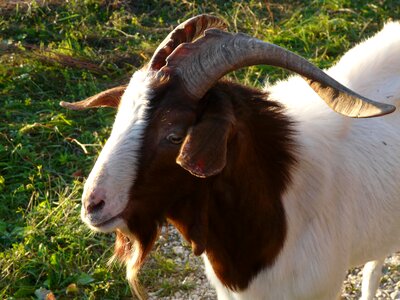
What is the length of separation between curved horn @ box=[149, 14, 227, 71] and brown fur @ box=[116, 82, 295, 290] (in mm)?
258

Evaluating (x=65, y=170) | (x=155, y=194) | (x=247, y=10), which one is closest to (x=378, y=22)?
Answer: (x=247, y=10)

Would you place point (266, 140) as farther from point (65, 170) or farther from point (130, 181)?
point (65, 170)

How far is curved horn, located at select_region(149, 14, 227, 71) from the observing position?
290 centimetres

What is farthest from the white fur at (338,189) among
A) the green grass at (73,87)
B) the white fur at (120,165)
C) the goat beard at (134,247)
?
the green grass at (73,87)

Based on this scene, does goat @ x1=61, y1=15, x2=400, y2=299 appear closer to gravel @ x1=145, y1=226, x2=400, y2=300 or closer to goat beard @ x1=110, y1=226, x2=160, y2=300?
goat beard @ x1=110, y1=226, x2=160, y2=300

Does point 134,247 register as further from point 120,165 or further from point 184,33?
point 184,33

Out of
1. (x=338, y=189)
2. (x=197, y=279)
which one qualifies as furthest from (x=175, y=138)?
(x=197, y=279)

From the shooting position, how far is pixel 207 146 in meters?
2.59

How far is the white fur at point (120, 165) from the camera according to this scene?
104 inches

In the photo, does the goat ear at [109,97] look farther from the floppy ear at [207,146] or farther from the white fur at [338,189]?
the white fur at [338,189]

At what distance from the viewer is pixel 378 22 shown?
277 inches

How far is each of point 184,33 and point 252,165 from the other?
25.3 inches

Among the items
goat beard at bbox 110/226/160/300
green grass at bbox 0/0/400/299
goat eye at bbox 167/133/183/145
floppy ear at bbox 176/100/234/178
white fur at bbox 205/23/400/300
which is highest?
floppy ear at bbox 176/100/234/178

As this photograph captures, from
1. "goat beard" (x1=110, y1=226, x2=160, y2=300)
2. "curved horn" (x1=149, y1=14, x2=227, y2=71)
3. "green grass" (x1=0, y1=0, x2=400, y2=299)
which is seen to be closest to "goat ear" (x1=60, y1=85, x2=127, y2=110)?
"curved horn" (x1=149, y1=14, x2=227, y2=71)
